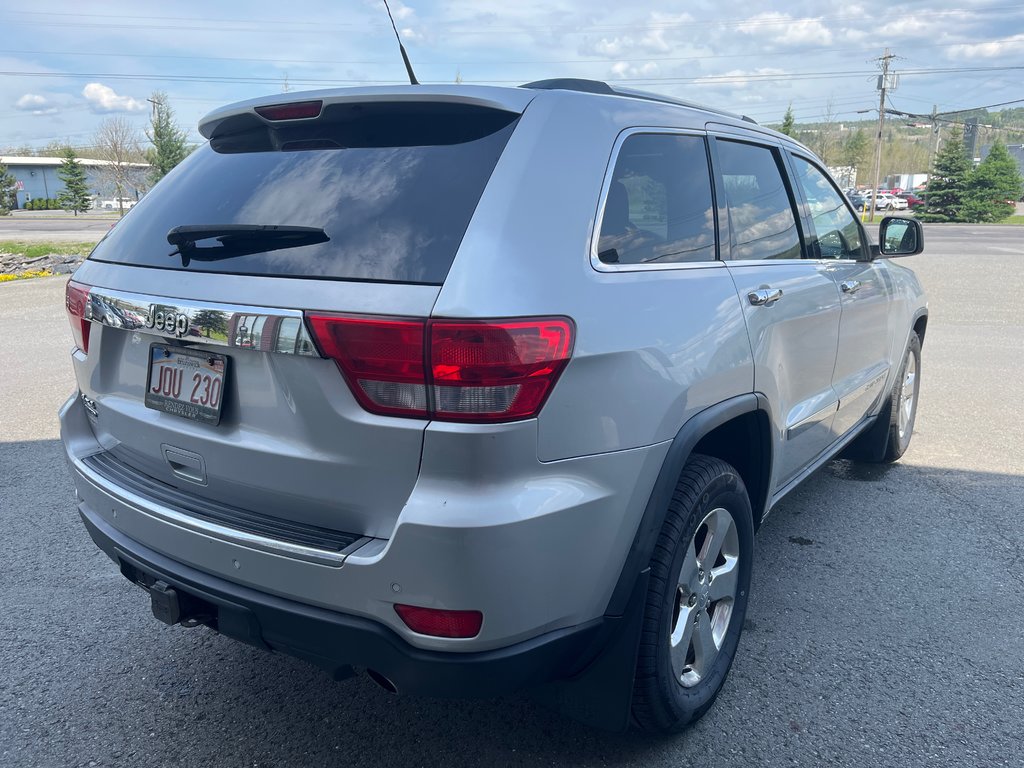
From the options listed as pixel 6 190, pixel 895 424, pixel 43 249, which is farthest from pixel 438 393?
pixel 6 190

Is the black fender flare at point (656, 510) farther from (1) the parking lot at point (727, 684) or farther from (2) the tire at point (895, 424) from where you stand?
(2) the tire at point (895, 424)

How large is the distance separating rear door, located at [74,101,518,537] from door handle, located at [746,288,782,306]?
42.4 inches

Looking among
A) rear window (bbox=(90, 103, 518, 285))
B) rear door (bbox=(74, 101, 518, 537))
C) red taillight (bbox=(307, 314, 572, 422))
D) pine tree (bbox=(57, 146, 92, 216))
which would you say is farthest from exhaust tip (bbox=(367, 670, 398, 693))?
pine tree (bbox=(57, 146, 92, 216))

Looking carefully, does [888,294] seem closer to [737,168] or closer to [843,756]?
[737,168]

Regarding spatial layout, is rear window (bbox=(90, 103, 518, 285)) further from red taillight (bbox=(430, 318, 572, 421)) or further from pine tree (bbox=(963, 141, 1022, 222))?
pine tree (bbox=(963, 141, 1022, 222))

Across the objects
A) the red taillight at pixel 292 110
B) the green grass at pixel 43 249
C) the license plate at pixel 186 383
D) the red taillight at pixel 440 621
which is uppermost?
the red taillight at pixel 292 110

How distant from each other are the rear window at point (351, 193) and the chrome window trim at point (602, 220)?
31cm

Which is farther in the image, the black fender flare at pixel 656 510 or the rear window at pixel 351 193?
the black fender flare at pixel 656 510

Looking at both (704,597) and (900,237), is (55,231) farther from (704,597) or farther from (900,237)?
(704,597)

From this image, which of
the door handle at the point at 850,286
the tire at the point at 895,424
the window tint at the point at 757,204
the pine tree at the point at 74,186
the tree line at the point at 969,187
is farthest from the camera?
the pine tree at the point at 74,186

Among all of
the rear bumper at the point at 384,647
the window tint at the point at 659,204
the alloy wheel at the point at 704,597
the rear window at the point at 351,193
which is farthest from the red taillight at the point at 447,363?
the alloy wheel at the point at 704,597

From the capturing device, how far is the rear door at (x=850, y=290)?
142 inches

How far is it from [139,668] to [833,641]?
254 cm

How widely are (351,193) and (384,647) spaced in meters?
1.12
